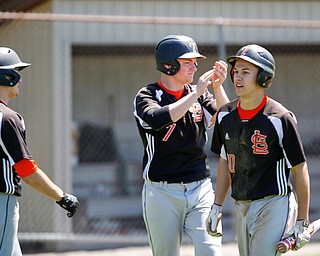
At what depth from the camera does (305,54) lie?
12.1 m

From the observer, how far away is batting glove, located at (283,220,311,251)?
4.57 meters

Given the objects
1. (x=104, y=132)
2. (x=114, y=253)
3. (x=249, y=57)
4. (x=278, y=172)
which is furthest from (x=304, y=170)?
(x=104, y=132)

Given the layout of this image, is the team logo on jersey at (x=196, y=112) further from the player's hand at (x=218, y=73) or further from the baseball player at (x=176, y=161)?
the player's hand at (x=218, y=73)

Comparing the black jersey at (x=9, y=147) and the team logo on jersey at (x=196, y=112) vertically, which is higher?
the team logo on jersey at (x=196, y=112)

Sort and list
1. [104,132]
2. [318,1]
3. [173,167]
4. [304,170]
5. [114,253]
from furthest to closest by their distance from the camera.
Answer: [104,132]
[318,1]
[114,253]
[173,167]
[304,170]

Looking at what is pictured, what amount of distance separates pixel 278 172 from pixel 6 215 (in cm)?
178

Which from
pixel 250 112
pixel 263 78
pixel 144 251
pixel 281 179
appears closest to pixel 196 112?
pixel 250 112

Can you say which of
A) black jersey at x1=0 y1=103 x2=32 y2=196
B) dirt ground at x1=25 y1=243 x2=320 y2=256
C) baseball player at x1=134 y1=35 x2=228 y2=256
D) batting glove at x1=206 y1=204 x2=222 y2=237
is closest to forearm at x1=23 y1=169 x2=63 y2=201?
black jersey at x1=0 y1=103 x2=32 y2=196

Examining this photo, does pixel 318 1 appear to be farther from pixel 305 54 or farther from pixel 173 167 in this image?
pixel 173 167

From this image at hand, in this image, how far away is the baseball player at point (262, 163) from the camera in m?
4.64

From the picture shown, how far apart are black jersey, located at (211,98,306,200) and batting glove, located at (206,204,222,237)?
18 centimetres

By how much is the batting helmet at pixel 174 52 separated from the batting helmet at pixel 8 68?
3.30 ft

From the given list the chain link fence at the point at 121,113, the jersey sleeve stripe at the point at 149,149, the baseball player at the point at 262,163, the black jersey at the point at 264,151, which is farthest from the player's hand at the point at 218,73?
the chain link fence at the point at 121,113

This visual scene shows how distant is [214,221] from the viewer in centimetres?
496
